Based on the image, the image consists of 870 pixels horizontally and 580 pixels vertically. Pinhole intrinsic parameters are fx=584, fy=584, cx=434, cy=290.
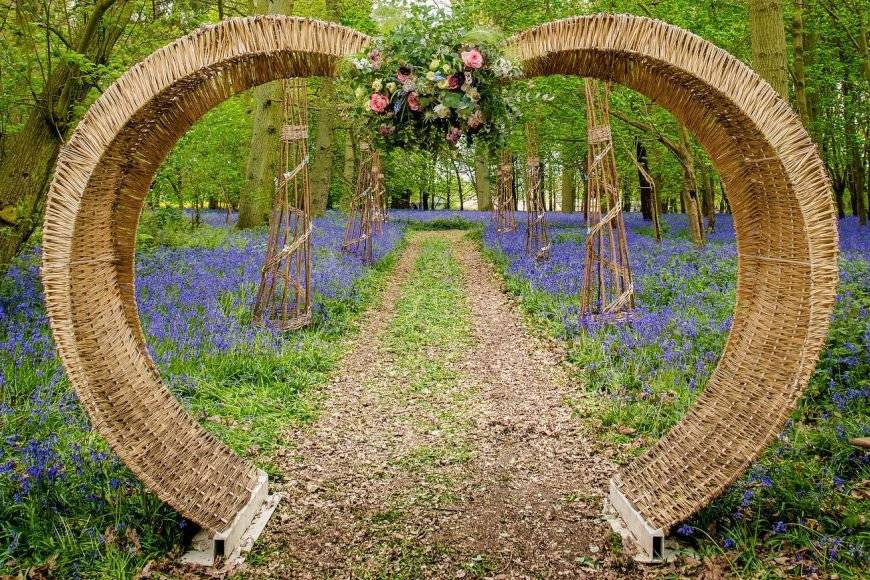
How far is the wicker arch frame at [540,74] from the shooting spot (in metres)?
2.95

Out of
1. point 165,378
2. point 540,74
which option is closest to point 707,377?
point 540,74

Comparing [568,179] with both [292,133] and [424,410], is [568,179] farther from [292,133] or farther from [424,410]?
→ [424,410]

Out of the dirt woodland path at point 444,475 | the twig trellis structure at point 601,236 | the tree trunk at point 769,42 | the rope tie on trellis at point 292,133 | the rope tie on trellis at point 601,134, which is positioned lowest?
the dirt woodland path at point 444,475

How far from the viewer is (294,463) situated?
4.61m

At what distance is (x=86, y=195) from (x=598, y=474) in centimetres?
383

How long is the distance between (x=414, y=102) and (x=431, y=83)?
120mm

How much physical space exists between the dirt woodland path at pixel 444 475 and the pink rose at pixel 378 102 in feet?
8.23

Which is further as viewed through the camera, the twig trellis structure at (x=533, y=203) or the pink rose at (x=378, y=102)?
the twig trellis structure at (x=533, y=203)

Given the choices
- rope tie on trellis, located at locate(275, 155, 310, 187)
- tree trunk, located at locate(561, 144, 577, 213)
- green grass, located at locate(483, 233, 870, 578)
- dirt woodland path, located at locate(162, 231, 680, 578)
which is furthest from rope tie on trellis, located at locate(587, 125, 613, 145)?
tree trunk, located at locate(561, 144, 577, 213)

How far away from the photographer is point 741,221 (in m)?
3.36

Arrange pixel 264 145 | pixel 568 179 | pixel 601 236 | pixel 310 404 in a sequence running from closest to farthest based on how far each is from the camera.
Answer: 1. pixel 310 404
2. pixel 601 236
3. pixel 264 145
4. pixel 568 179

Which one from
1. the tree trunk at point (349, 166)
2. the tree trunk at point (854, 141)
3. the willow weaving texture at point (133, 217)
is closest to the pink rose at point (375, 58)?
the willow weaving texture at point (133, 217)

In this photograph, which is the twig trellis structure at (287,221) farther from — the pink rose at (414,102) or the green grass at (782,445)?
the pink rose at (414,102)

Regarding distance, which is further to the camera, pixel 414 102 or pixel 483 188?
pixel 483 188
